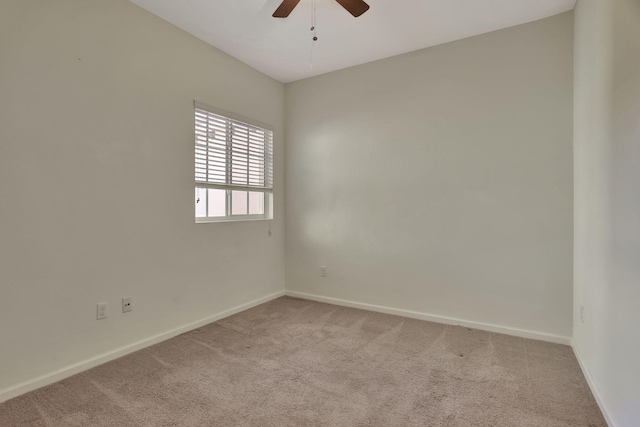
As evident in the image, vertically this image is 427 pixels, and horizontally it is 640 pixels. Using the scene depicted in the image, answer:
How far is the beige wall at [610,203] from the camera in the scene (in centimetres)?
136

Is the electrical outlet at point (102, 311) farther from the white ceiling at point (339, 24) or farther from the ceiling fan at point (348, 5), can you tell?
the ceiling fan at point (348, 5)

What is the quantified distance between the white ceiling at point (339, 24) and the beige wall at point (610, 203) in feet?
2.12

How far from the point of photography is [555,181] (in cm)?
256

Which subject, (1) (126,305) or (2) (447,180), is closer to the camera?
(1) (126,305)

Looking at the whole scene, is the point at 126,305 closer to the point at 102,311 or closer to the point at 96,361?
the point at 102,311

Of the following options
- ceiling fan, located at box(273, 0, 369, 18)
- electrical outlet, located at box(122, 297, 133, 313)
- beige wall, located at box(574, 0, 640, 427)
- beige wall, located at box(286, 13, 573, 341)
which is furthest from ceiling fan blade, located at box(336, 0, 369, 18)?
electrical outlet, located at box(122, 297, 133, 313)

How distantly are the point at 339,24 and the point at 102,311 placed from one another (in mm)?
2975

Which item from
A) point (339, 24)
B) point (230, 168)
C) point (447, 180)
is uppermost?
point (339, 24)

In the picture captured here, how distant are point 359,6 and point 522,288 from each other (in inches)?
104

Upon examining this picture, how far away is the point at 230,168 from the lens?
129 inches

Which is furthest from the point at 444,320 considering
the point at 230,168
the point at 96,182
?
the point at 96,182

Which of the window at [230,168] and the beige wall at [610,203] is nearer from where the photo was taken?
the beige wall at [610,203]

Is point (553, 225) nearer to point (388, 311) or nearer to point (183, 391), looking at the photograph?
point (388, 311)

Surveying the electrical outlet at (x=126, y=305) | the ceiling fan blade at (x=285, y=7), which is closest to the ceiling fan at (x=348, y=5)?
the ceiling fan blade at (x=285, y=7)
